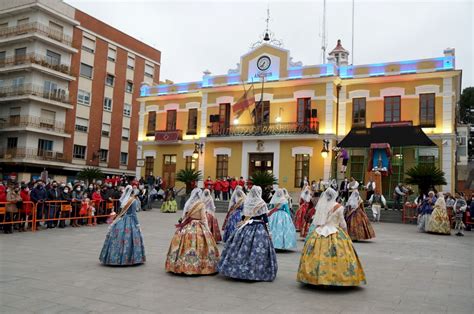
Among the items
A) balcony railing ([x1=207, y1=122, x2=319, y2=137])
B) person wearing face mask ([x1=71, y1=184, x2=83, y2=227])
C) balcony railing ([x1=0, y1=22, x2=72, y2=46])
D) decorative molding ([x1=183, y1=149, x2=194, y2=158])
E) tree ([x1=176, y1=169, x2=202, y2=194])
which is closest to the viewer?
person wearing face mask ([x1=71, y1=184, x2=83, y2=227])

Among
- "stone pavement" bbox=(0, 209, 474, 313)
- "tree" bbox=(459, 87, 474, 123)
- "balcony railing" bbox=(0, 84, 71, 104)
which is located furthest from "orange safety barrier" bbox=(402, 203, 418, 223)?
"tree" bbox=(459, 87, 474, 123)

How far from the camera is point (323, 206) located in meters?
7.51

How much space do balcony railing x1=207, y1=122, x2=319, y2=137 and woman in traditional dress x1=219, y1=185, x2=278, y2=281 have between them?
741 inches

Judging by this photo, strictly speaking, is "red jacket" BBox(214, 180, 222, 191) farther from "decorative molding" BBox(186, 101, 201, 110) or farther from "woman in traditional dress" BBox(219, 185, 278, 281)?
"woman in traditional dress" BBox(219, 185, 278, 281)

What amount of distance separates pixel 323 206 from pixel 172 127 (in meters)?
25.6

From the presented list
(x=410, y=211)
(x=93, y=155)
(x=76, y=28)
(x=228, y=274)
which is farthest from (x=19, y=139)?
(x=228, y=274)

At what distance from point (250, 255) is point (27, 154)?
30.1m

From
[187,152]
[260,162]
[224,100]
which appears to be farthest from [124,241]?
[187,152]

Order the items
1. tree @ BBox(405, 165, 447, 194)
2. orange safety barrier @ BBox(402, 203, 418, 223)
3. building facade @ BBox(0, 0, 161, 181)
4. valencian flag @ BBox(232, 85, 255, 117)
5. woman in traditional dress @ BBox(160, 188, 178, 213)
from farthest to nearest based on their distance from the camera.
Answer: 1. building facade @ BBox(0, 0, 161, 181)
2. valencian flag @ BBox(232, 85, 255, 117)
3. woman in traditional dress @ BBox(160, 188, 178, 213)
4. tree @ BBox(405, 165, 447, 194)
5. orange safety barrier @ BBox(402, 203, 418, 223)

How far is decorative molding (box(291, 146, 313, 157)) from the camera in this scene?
2638 cm

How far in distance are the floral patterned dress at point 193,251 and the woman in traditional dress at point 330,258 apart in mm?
1709

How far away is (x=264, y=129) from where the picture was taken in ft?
91.3

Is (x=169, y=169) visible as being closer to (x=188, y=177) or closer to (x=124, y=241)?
(x=188, y=177)

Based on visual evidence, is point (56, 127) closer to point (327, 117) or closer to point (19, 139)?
point (19, 139)
